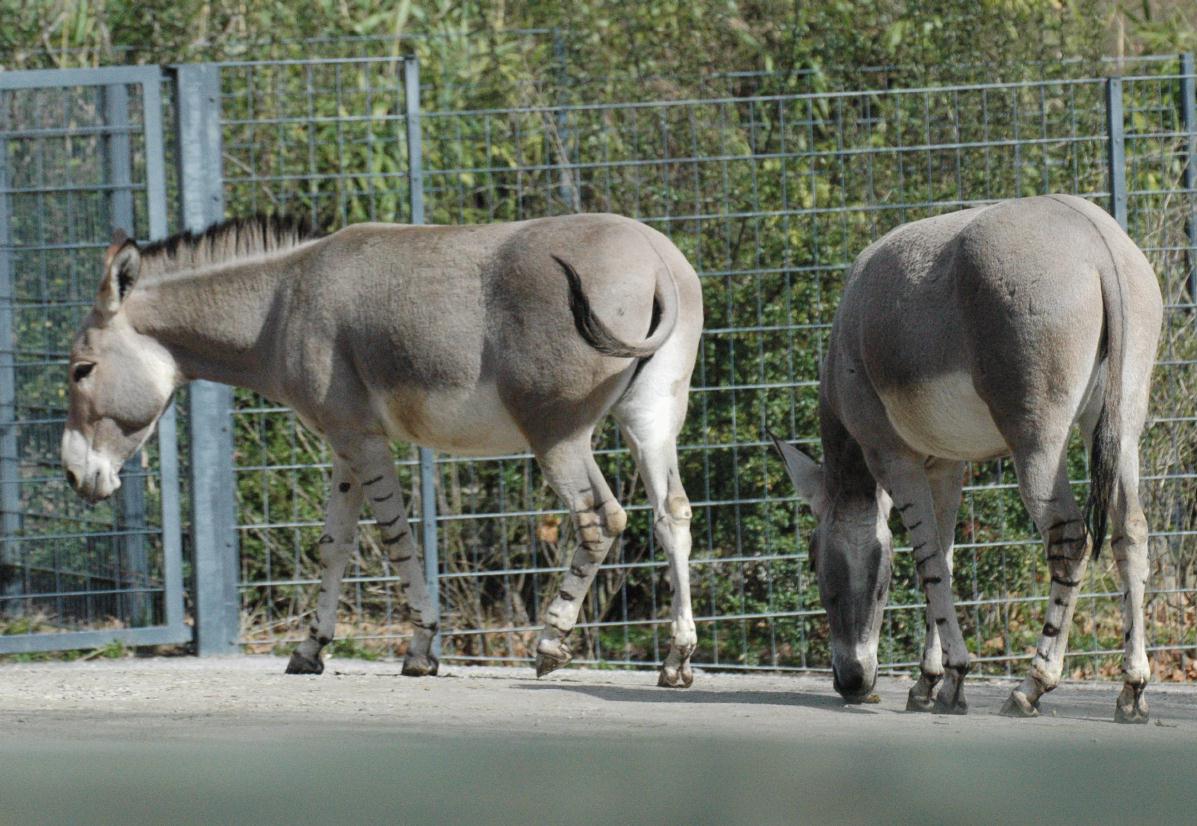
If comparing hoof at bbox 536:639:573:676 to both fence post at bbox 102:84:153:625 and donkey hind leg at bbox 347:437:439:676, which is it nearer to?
donkey hind leg at bbox 347:437:439:676

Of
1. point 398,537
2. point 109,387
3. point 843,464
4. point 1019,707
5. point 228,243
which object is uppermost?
point 228,243

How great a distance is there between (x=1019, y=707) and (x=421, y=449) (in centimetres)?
351

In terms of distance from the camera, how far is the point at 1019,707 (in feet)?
19.0

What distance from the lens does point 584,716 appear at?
5965 mm

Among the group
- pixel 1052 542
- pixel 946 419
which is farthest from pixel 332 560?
pixel 1052 542

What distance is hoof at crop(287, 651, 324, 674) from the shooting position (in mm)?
7453

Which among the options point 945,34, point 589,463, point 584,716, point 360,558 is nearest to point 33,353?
point 360,558

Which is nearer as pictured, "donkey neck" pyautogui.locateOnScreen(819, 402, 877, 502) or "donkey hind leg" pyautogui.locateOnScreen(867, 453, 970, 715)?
"donkey hind leg" pyautogui.locateOnScreen(867, 453, 970, 715)

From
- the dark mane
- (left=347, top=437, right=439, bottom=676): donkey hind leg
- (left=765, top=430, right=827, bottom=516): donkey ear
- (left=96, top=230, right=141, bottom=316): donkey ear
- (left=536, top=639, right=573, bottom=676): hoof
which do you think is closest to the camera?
(left=765, top=430, right=827, bottom=516): donkey ear

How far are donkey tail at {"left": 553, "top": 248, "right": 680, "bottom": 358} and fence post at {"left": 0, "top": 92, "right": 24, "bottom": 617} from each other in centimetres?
325

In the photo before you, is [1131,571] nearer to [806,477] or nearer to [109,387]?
[806,477]

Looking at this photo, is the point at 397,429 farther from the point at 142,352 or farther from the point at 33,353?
the point at 33,353

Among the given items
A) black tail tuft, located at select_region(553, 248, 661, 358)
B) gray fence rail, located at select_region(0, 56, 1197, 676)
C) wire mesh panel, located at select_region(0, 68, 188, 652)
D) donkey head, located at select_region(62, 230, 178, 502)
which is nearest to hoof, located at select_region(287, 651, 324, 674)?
gray fence rail, located at select_region(0, 56, 1197, 676)

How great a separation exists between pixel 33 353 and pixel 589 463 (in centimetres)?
329
